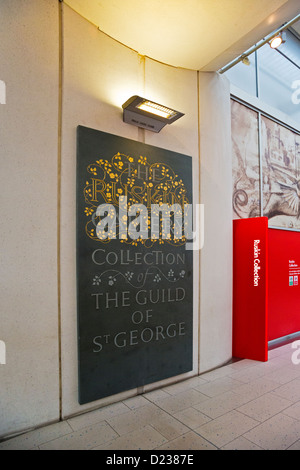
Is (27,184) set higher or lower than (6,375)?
higher

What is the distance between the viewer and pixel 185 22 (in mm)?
2727

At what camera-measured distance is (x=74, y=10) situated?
8.57ft

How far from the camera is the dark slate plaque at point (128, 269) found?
2605 millimetres

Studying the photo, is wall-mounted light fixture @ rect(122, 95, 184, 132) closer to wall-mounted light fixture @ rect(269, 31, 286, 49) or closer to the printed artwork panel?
wall-mounted light fixture @ rect(269, 31, 286, 49)

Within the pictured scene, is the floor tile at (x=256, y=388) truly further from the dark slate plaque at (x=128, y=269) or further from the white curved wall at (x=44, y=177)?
the white curved wall at (x=44, y=177)

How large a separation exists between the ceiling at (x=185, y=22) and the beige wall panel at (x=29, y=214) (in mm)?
578

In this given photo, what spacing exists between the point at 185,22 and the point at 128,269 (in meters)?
2.52

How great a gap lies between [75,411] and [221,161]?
11.2 feet

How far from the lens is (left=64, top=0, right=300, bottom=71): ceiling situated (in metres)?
2.55

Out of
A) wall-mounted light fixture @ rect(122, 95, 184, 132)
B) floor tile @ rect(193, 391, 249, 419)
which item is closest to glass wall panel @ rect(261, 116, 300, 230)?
wall-mounted light fixture @ rect(122, 95, 184, 132)
